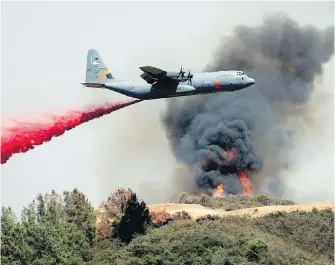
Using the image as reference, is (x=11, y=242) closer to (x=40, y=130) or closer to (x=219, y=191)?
(x=40, y=130)

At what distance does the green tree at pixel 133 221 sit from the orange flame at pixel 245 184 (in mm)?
45169

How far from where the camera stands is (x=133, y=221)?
363ft

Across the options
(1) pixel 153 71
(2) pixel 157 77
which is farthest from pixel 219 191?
(1) pixel 153 71

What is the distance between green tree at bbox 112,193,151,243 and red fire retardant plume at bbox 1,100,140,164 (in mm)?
12789

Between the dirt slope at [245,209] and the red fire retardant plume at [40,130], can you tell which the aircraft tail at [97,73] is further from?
the dirt slope at [245,209]

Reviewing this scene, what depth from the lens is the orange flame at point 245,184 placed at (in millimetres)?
154250

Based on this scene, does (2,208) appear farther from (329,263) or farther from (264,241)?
(329,263)

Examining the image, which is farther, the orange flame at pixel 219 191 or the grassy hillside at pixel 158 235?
the orange flame at pixel 219 191

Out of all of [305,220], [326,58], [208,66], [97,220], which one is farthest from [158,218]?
[326,58]

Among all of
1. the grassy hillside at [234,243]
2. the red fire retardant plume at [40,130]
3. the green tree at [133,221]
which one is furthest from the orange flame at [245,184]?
the red fire retardant plume at [40,130]

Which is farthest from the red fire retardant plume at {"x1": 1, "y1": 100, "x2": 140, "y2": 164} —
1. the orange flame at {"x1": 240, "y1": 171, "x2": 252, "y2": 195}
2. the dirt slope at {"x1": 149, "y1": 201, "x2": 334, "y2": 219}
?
the orange flame at {"x1": 240, "y1": 171, "x2": 252, "y2": 195}

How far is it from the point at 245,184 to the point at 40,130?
60.5 metres

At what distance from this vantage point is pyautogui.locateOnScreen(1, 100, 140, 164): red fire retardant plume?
10050 cm

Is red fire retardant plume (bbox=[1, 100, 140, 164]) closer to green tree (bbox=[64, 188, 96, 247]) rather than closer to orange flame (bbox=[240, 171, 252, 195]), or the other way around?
green tree (bbox=[64, 188, 96, 247])
